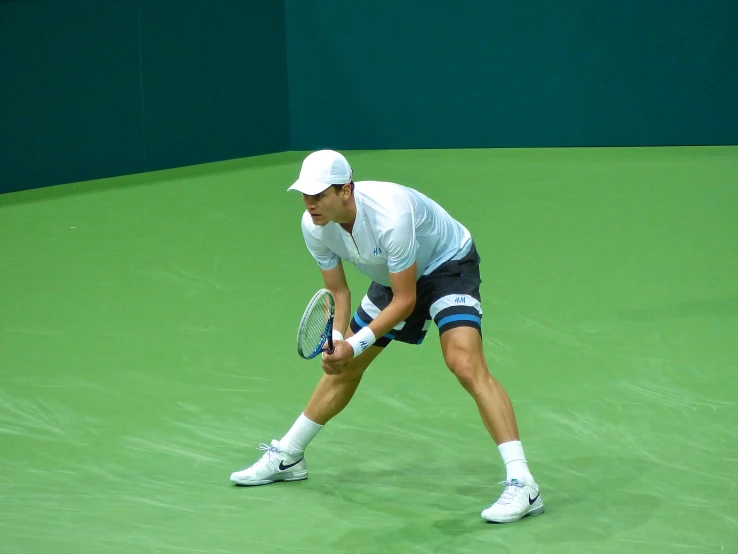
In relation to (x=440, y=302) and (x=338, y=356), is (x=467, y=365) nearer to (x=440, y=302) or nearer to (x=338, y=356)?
(x=440, y=302)

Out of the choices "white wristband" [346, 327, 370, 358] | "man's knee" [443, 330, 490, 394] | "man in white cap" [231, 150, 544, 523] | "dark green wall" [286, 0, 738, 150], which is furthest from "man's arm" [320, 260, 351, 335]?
"dark green wall" [286, 0, 738, 150]

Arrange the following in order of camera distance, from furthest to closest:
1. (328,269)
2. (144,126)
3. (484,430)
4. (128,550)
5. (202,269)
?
(144,126) < (202,269) < (484,430) < (328,269) < (128,550)

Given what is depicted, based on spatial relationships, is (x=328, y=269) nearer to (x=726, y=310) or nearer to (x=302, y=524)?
(x=302, y=524)

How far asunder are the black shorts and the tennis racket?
0.81 feet

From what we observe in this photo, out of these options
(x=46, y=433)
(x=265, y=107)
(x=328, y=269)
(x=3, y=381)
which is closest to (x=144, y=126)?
(x=265, y=107)

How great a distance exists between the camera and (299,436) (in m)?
5.02

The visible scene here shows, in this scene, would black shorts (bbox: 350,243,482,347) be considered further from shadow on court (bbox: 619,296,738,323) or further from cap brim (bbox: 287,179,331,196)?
shadow on court (bbox: 619,296,738,323)

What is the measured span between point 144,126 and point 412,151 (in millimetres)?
3632

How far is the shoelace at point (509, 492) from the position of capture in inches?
175

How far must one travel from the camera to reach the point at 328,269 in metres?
4.88

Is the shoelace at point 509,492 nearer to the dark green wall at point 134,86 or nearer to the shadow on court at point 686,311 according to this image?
the shadow on court at point 686,311

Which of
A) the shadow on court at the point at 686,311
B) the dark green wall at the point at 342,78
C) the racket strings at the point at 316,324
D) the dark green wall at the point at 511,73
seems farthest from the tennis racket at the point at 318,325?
the dark green wall at the point at 511,73

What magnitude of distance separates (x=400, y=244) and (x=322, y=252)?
0.51 m

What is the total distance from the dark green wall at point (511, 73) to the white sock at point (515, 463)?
35.6ft
